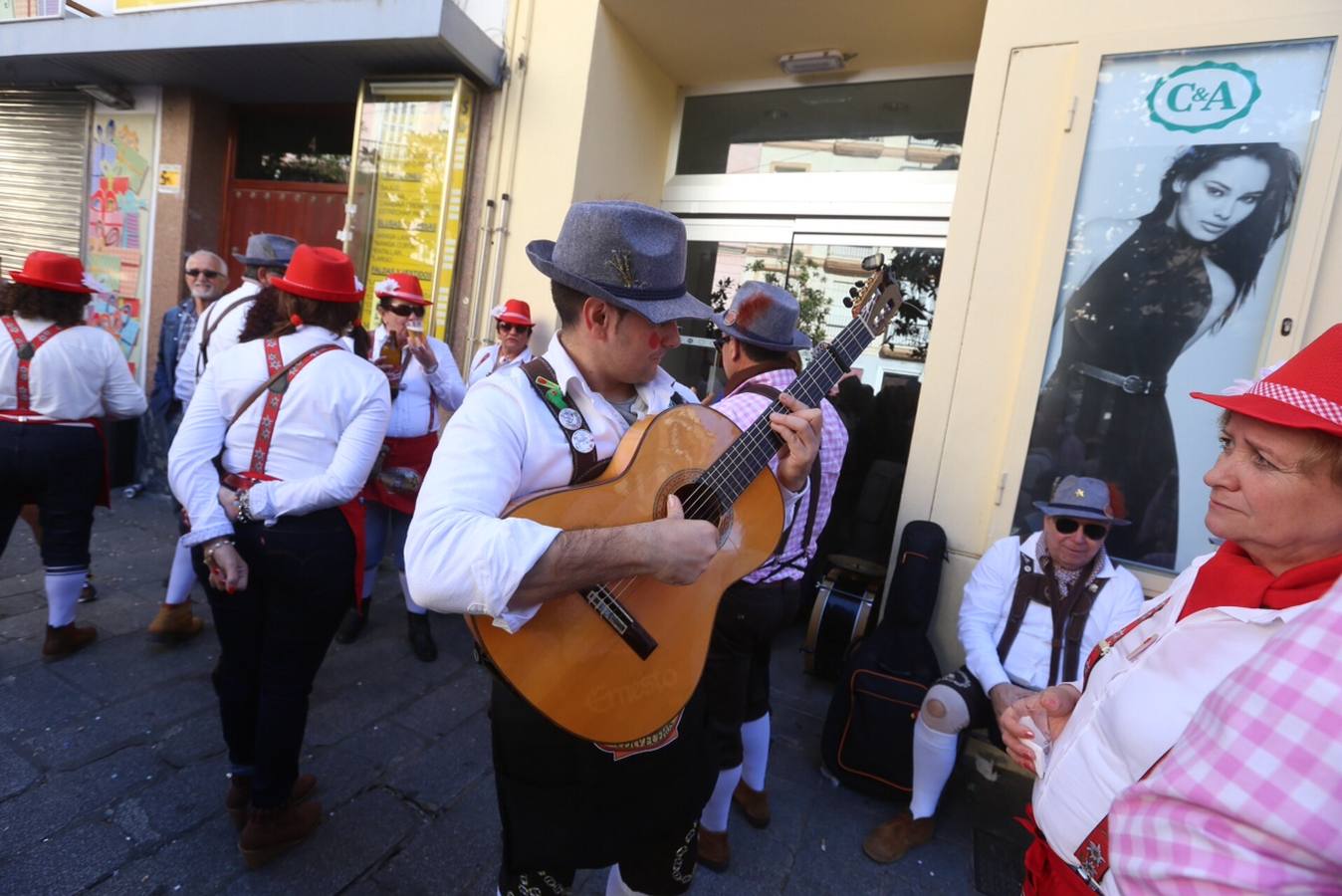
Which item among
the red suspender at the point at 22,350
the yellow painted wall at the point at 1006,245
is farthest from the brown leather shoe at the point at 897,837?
the red suspender at the point at 22,350

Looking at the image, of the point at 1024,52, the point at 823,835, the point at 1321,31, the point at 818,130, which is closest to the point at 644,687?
the point at 823,835

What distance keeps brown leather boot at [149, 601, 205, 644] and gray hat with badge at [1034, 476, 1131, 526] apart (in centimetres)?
451

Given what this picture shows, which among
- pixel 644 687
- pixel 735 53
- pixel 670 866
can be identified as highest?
pixel 735 53

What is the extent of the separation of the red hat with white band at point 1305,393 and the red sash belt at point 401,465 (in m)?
3.58

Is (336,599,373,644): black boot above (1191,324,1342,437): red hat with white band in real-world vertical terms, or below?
below

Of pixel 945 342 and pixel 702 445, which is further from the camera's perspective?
pixel 945 342

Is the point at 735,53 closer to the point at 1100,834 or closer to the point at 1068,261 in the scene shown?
the point at 1068,261

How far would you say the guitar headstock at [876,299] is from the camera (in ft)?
6.62

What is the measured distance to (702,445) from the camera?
158 centimetres

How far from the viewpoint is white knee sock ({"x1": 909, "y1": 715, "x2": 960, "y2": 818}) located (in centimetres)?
274

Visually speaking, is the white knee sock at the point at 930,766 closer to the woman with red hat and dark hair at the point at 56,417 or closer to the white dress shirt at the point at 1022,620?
the white dress shirt at the point at 1022,620

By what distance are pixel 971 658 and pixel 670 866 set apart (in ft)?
6.30

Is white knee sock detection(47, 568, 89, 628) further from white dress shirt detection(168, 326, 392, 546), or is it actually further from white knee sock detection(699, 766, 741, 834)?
white knee sock detection(699, 766, 741, 834)

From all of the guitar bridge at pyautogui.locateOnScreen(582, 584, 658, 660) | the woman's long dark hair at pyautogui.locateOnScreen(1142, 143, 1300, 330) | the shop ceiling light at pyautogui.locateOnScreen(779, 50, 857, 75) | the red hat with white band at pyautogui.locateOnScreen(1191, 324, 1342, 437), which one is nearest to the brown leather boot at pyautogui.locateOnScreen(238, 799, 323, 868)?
the guitar bridge at pyautogui.locateOnScreen(582, 584, 658, 660)
